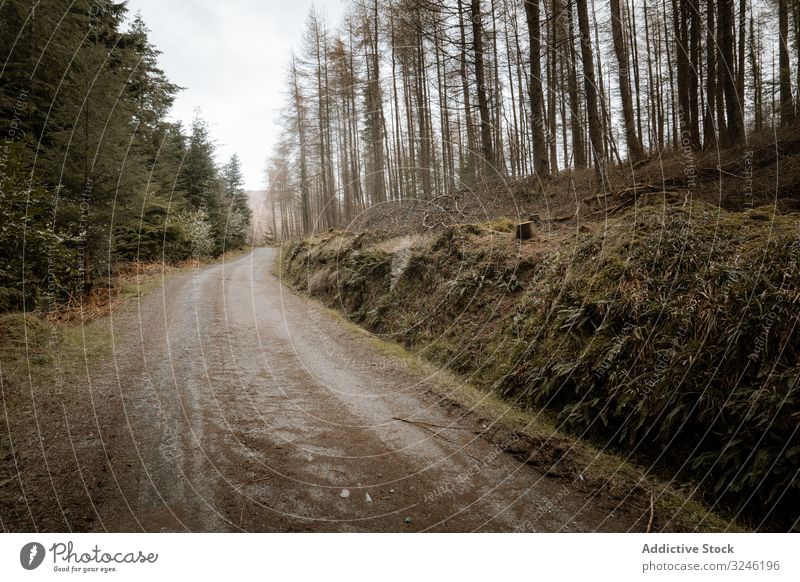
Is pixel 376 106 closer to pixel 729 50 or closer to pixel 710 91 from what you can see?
pixel 710 91

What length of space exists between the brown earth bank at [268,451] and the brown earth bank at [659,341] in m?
0.35

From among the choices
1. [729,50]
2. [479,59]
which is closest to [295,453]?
[479,59]

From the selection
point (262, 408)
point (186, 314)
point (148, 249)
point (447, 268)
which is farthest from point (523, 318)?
point (148, 249)

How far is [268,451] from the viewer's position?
12.6ft

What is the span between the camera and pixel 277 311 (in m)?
11.4

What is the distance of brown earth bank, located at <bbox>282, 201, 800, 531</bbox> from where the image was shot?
292 centimetres

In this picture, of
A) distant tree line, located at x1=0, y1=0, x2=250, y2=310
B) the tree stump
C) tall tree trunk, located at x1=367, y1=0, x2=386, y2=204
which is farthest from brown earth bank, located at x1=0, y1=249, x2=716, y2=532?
tall tree trunk, located at x1=367, y1=0, x2=386, y2=204

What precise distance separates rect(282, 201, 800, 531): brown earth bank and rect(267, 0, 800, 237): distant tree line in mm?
3947

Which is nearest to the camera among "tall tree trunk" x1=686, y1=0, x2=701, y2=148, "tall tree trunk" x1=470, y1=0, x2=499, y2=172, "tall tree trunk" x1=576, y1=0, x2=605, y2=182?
"tall tree trunk" x1=576, y1=0, x2=605, y2=182

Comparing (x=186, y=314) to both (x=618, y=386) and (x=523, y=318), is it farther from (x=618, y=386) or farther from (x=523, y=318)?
(x=618, y=386)
